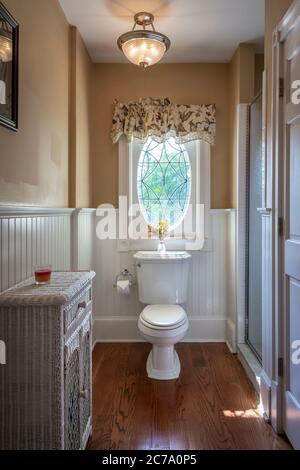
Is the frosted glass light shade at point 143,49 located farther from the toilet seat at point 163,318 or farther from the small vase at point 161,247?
the toilet seat at point 163,318

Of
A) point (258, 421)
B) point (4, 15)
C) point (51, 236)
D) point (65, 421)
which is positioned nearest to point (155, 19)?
point (4, 15)

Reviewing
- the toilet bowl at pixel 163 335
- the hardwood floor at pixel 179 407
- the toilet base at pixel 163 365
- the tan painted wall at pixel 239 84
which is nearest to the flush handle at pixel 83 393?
the hardwood floor at pixel 179 407

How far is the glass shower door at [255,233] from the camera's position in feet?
8.24

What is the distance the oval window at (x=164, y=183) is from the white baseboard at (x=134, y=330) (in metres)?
Result: 0.90

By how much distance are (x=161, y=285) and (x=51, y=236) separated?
1.09m

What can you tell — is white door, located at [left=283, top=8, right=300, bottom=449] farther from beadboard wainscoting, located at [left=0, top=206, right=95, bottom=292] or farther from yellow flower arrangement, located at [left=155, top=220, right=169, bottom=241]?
yellow flower arrangement, located at [left=155, top=220, right=169, bottom=241]

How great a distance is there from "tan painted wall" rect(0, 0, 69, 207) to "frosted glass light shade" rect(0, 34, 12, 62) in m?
0.15

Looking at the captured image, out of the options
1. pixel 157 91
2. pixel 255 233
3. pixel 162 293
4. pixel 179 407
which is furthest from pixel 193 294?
pixel 157 91

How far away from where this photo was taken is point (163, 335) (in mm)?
2316

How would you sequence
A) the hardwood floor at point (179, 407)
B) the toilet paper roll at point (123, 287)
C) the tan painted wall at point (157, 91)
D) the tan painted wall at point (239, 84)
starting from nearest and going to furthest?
1. the hardwood floor at point (179, 407)
2. the tan painted wall at point (239, 84)
3. the toilet paper roll at point (123, 287)
4. the tan painted wall at point (157, 91)

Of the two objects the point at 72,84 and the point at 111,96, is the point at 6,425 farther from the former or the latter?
the point at 111,96

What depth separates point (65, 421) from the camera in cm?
130

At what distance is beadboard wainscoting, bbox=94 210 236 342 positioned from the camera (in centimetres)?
312

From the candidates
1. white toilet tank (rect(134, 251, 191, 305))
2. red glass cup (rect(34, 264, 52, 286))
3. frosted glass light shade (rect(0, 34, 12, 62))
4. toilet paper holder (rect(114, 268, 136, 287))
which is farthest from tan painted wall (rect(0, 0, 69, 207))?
toilet paper holder (rect(114, 268, 136, 287))
